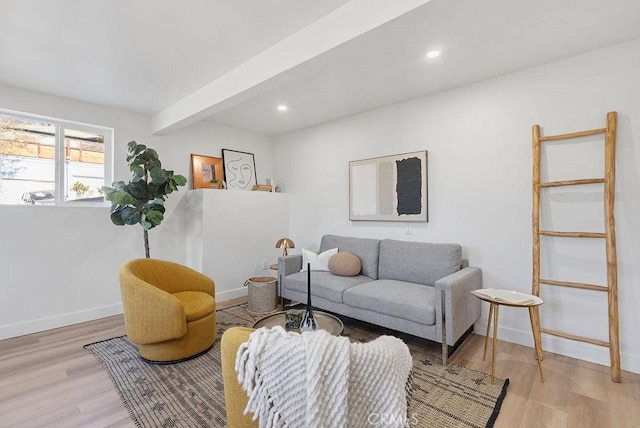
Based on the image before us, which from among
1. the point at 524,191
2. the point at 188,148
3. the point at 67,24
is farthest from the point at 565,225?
the point at 188,148

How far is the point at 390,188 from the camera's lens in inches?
141

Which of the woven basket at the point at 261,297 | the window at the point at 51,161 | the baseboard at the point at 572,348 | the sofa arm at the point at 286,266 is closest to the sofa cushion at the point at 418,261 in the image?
the baseboard at the point at 572,348

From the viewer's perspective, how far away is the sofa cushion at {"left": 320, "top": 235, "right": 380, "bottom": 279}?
3395mm

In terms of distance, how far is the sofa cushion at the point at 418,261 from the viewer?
9.46ft

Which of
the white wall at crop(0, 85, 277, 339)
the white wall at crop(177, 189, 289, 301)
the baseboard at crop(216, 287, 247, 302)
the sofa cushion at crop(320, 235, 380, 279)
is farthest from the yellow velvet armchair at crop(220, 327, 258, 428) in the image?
the white wall at crop(0, 85, 277, 339)

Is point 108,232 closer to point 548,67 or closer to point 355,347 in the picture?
point 355,347

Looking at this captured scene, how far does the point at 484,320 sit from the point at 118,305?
4.12 meters

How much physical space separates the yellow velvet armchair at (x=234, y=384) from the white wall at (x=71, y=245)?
3.18 meters

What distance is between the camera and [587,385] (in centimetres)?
208

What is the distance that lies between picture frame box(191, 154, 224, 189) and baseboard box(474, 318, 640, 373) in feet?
12.6

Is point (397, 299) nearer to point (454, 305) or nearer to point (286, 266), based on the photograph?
point (454, 305)

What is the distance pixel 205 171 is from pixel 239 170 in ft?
1.83

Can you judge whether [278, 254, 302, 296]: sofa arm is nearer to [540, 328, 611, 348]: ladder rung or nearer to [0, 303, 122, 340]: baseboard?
[0, 303, 122, 340]: baseboard
